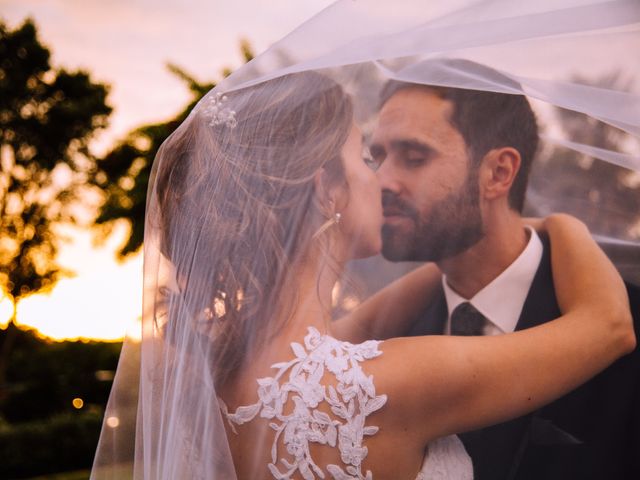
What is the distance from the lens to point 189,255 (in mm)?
2238

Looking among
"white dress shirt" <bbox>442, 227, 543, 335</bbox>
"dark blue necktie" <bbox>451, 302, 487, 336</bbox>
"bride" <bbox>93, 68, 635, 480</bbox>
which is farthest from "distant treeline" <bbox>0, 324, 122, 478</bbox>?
"white dress shirt" <bbox>442, 227, 543, 335</bbox>

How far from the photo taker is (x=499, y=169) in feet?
7.63

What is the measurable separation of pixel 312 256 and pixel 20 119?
23.9 metres

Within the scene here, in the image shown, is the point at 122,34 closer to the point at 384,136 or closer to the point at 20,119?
the point at 384,136

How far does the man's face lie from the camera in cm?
232

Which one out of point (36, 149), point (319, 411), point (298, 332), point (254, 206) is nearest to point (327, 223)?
point (254, 206)

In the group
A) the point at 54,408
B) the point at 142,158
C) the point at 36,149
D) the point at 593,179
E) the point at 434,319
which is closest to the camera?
the point at 593,179

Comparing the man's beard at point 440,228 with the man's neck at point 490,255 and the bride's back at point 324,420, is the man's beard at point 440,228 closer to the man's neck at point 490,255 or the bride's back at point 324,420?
the man's neck at point 490,255

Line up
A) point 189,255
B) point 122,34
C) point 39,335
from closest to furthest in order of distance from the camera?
point 189,255, point 122,34, point 39,335

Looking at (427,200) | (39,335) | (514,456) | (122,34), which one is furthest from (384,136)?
(39,335)

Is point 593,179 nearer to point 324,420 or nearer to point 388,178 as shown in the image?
point 388,178

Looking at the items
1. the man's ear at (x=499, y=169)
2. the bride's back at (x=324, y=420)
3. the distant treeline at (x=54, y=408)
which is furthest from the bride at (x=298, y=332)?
the distant treeline at (x=54, y=408)

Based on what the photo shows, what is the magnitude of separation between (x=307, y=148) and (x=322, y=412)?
2.73 feet

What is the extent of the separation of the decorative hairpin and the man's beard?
1.90ft
